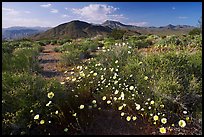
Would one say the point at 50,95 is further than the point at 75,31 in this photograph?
No

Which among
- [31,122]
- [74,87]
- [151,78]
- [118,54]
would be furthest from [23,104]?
[118,54]

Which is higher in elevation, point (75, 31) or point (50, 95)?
point (50, 95)

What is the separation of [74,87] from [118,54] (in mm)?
1581

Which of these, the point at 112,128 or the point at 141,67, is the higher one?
the point at 141,67

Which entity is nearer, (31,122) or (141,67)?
(31,122)

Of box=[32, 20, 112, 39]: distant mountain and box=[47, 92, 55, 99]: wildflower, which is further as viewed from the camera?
box=[32, 20, 112, 39]: distant mountain

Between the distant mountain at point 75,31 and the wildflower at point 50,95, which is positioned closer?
the wildflower at point 50,95

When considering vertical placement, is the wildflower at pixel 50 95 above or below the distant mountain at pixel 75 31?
above

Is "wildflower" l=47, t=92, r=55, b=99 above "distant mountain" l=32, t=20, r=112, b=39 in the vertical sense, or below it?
above

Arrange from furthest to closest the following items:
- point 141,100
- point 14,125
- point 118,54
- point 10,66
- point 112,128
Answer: point 118,54, point 10,66, point 141,100, point 112,128, point 14,125

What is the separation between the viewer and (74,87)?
15.9ft

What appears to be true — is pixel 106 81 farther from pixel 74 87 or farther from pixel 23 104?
pixel 23 104

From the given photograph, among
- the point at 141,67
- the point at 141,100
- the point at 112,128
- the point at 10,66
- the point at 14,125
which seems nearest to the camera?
the point at 14,125

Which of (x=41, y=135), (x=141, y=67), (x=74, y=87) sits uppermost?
(x=141, y=67)
